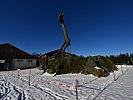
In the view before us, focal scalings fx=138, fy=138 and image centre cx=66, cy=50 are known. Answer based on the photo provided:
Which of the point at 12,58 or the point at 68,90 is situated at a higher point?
the point at 12,58

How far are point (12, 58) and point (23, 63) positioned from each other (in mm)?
3906

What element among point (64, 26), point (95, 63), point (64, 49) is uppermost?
point (64, 26)

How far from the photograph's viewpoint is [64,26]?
21.9 m

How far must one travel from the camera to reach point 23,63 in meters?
39.8

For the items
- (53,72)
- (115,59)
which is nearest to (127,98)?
(53,72)

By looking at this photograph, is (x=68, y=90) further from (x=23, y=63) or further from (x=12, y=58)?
(x=23, y=63)

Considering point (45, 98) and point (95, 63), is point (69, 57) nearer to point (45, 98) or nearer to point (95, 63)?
point (95, 63)

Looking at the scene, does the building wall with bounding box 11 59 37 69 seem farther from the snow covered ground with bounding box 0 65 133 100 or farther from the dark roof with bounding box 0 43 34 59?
the snow covered ground with bounding box 0 65 133 100

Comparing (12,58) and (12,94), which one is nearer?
(12,94)

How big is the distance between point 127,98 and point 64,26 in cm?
1672

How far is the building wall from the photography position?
122 feet

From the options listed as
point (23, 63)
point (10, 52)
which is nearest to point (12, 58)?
point (10, 52)

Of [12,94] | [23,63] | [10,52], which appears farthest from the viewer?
[23,63]

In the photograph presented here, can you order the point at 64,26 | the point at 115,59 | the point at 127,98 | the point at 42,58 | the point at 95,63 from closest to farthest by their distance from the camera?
the point at 127,98 < the point at 95,63 < the point at 64,26 < the point at 42,58 < the point at 115,59
